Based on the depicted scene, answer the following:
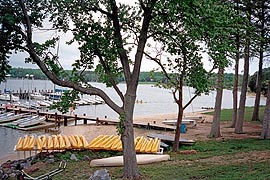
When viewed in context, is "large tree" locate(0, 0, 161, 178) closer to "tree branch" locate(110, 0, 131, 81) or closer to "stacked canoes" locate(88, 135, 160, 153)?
"tree branch" locate(110, 0, 131, 81)

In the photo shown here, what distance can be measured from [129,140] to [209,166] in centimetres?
267

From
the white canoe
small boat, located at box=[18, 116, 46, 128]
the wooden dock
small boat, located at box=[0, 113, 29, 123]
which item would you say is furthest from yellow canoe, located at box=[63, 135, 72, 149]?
small boat, located at box=[0, 113, 29, 123]

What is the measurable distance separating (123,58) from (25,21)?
2.58 meters

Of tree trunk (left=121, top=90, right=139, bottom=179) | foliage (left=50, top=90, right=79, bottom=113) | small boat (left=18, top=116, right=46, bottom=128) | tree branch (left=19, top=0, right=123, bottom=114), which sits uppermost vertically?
tree branch (left=19, top=0, right=123, bottom=114)

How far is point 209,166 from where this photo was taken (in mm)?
9688

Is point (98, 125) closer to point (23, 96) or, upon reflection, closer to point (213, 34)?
point (213, 34)

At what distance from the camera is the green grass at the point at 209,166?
8.20 m

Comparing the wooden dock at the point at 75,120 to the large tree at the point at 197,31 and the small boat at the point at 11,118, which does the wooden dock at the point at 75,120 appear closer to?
the small boat at the point at 11,118

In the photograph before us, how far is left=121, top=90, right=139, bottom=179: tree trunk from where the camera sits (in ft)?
28.1

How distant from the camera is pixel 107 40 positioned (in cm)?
854

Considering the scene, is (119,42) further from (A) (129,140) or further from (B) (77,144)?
(B) (77,144)

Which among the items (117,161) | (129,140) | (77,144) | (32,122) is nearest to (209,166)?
(129,140)

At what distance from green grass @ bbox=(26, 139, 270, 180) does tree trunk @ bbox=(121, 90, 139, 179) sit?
0.42 metres

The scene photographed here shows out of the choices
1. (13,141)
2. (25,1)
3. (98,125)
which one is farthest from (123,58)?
(98,125)
